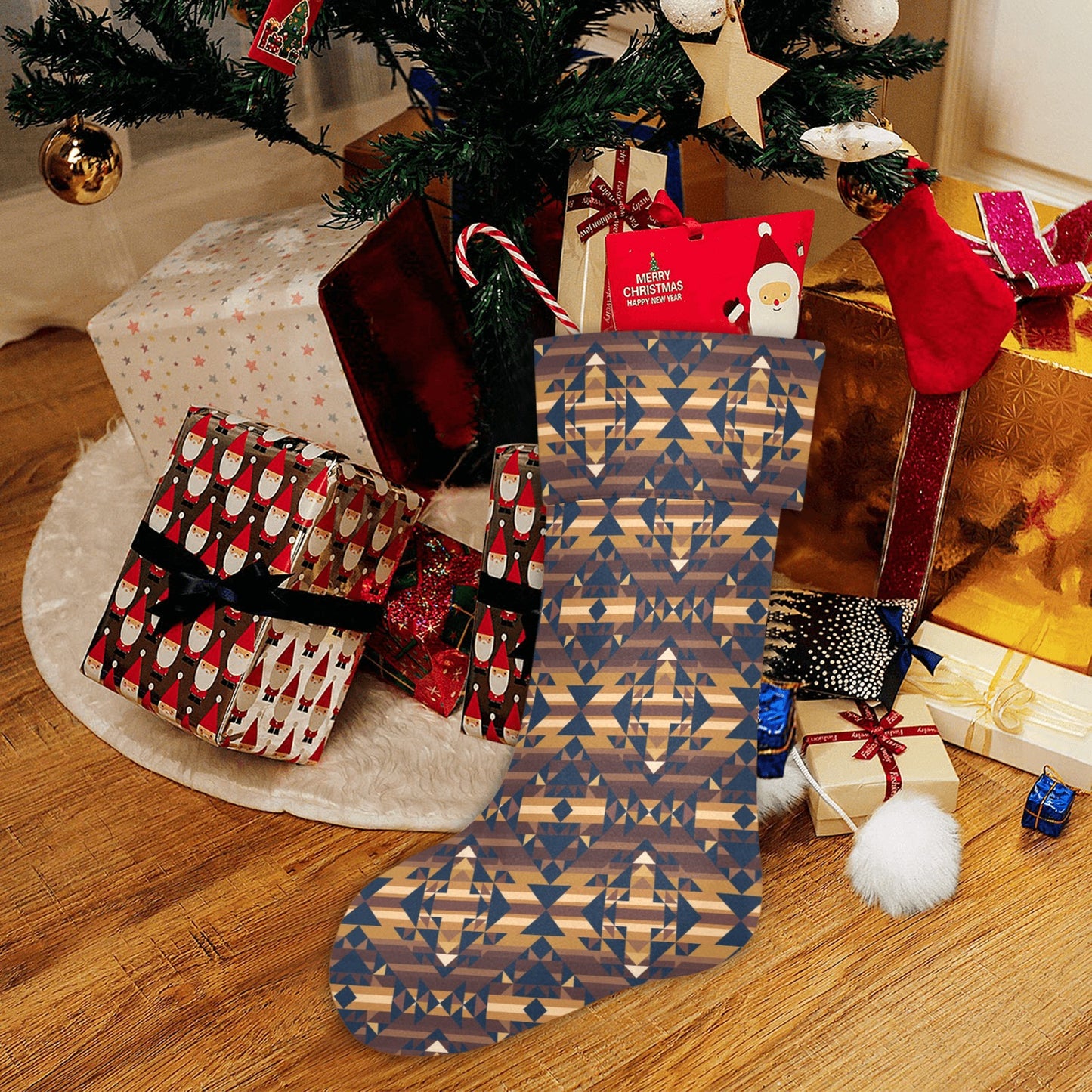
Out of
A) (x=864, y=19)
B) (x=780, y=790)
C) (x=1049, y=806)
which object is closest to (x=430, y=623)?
(x=780, y=790)

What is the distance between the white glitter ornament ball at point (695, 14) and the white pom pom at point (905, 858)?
27.3 inches

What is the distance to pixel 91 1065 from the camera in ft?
2.98

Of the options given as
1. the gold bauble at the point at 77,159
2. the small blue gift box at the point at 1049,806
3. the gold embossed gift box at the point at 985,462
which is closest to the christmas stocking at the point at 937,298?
the gold embossed gift box at the point at 985,462

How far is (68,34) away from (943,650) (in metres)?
1.07

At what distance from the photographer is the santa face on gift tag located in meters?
0.98

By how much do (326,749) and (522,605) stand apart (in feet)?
0.88

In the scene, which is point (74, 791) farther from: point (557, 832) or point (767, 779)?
point (767, 779)

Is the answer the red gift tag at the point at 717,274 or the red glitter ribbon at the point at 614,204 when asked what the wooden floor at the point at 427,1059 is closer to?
the red gift tag at the point at 717,274

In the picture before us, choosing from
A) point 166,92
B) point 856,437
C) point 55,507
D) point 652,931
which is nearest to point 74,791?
point 55,507

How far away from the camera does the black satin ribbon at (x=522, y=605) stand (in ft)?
3.53

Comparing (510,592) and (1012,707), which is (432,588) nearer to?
(510,592)

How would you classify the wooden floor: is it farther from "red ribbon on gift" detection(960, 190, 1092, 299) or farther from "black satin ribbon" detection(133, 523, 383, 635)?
"red ribbon on gift" detection(960, 190, 1092, 299)

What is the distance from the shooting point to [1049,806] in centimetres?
101

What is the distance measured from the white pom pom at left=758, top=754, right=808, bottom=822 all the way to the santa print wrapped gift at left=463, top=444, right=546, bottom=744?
0.23m
